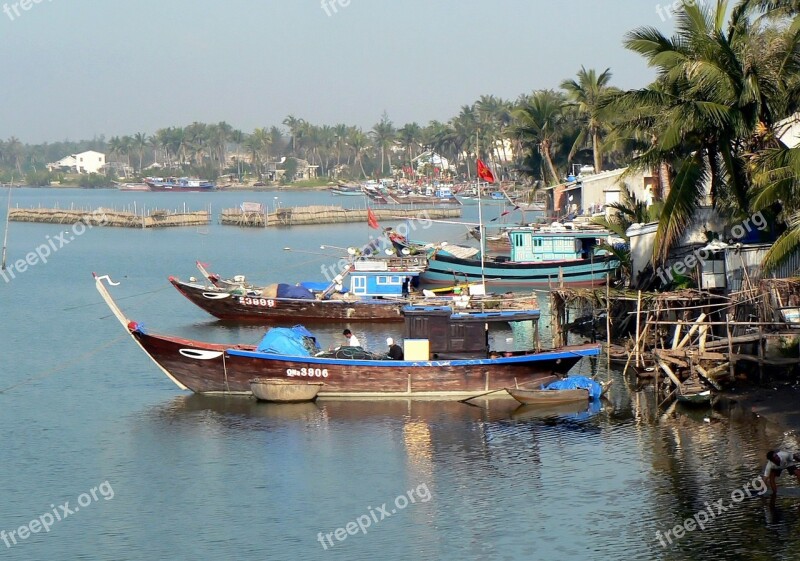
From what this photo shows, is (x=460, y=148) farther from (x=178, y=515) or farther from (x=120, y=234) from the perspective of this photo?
(x=178, y=515)

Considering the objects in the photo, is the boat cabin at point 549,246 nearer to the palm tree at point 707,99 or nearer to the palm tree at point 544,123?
the palm tree at point 544,123

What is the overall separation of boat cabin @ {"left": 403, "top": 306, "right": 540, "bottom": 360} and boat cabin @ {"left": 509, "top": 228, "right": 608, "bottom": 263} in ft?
87.8

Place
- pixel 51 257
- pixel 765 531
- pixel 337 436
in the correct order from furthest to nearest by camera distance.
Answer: pixel 51 257, pixel 337 436, pixel 765 531

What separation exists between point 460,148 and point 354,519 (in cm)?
15468

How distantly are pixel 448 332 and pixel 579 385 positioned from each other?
12.8 ft

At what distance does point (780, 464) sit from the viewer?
20.1m

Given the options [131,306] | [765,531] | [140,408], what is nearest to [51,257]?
[131,306]

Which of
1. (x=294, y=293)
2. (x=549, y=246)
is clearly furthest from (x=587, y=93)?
Result: (x=294, y=293)

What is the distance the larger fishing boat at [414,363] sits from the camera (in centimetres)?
2927

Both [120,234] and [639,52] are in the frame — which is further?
[120,234]

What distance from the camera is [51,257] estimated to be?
79312 millimetres

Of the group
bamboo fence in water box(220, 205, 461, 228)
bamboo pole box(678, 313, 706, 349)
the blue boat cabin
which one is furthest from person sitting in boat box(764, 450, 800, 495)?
bamboo fence in water box(220, 205, 461, 228)

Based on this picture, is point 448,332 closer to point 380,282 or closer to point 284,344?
point 284,344

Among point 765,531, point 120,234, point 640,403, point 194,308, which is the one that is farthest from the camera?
point 120,234
